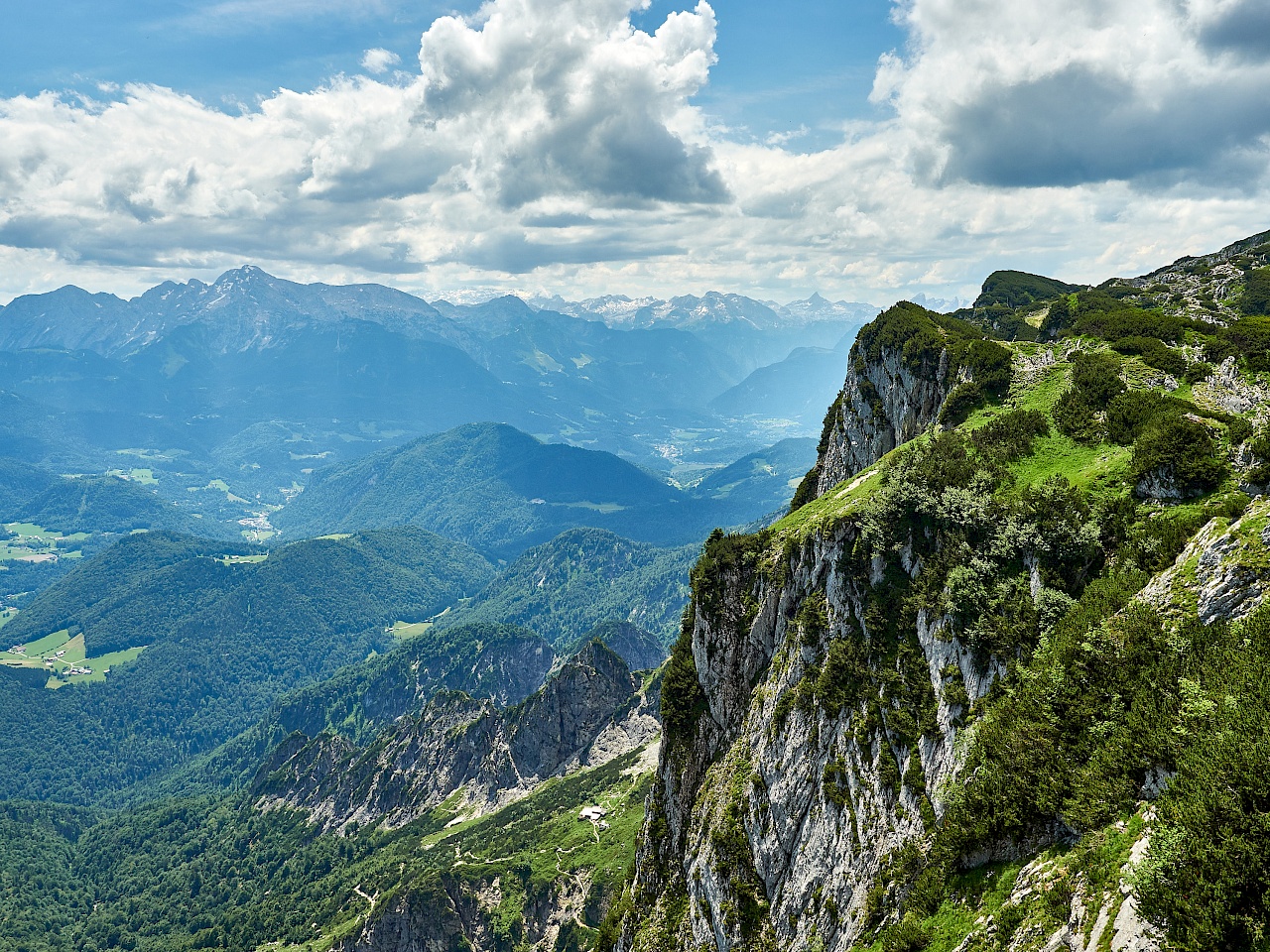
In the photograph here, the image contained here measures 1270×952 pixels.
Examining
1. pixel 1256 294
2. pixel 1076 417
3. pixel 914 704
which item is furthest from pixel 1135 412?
pixel 1256 294

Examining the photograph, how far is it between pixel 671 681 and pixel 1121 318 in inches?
2112

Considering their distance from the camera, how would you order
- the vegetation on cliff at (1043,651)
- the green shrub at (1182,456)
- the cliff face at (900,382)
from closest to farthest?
the vegetation on cliff at (1043,651), the green shrub at (1182,456), the cliff face at (900,382)

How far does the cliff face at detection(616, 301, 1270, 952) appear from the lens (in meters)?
24.2

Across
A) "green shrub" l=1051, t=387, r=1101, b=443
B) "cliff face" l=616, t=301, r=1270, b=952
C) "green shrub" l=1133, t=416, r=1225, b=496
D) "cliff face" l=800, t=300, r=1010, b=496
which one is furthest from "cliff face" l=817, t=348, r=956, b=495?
"green shrub" l=1133, t=416, r=1225, b=496

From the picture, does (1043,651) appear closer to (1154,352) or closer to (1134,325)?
(1154,352)

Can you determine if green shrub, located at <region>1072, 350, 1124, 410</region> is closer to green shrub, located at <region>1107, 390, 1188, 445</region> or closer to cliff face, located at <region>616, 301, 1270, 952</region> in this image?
green shrub, located at <region>1107, 390, 1188, 445</region>

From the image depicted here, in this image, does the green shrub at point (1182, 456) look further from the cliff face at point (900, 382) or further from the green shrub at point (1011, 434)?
the cliff face at point (900, 382)

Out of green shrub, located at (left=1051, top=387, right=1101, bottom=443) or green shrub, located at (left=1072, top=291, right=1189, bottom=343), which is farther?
green shrub, located at (left=1072, top=291, right=1189, bottom=343)

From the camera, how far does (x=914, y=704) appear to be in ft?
122

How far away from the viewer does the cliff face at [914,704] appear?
24188 mm

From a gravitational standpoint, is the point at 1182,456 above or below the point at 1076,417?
below

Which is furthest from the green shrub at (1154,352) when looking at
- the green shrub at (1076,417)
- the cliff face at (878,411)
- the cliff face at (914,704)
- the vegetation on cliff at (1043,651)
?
the cliff face at (878,411)

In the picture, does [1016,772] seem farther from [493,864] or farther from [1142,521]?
[493,864]

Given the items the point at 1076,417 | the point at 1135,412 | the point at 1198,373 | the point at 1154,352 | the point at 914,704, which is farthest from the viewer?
the point at 1154,352
